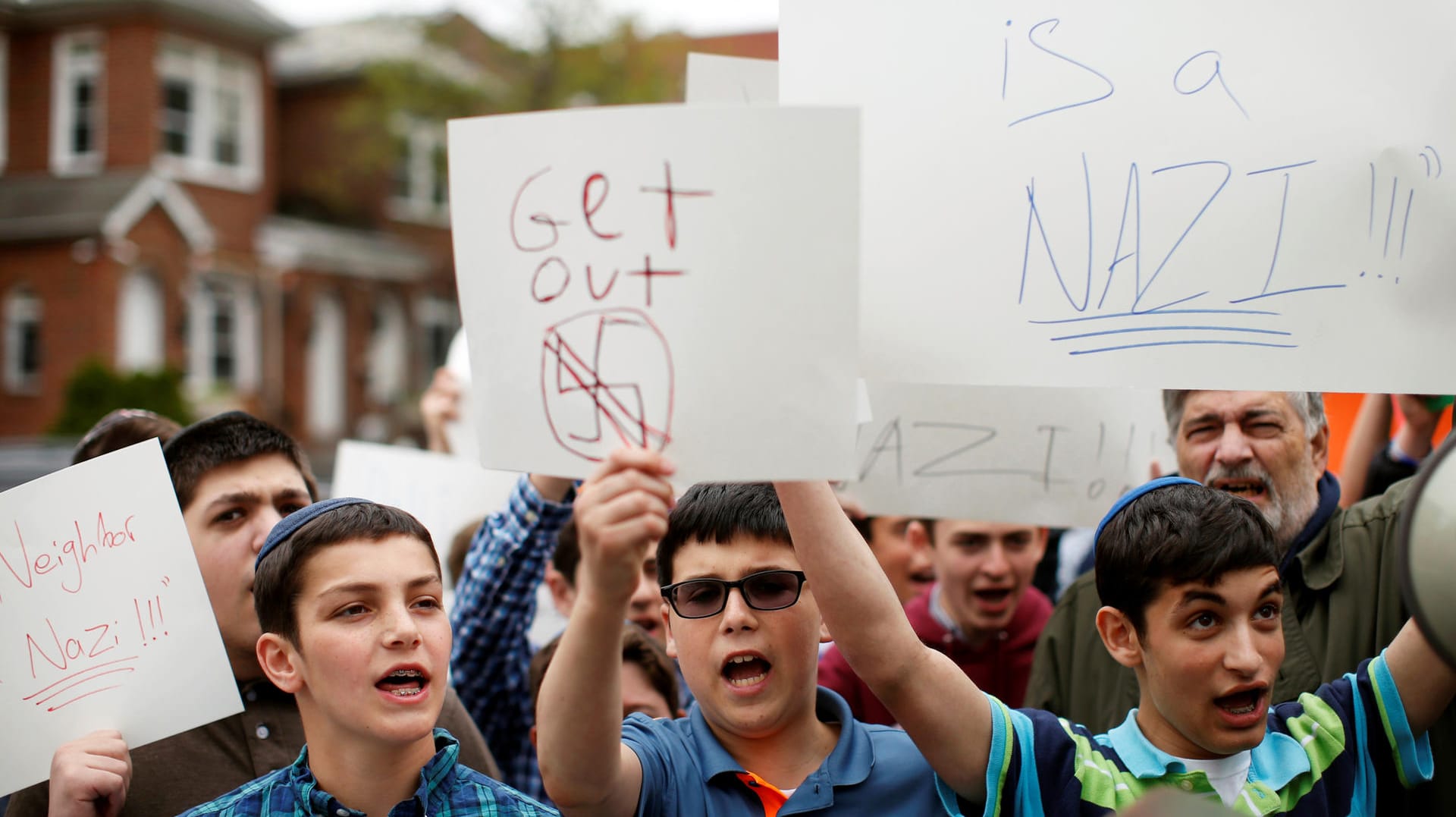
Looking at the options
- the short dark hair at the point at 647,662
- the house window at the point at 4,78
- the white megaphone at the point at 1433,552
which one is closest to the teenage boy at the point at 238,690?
the short dark hair at the point at 647,662

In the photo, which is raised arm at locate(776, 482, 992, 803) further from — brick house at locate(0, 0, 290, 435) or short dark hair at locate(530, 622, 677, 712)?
brick house at locate(0, 0, 290, 435)

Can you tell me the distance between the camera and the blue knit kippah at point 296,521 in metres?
2.38

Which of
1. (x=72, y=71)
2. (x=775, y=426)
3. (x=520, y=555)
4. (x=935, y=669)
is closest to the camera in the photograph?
(x=775, y=426)

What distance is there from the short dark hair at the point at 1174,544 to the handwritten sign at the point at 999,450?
1091 millimetres

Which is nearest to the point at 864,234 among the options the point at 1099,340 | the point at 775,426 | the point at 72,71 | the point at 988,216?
the point at 988,216

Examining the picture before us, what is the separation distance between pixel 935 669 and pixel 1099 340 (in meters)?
0.64

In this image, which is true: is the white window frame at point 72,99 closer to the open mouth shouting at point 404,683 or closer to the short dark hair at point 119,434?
the short dark hair at point 119,434

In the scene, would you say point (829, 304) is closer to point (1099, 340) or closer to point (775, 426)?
point (775, 426)

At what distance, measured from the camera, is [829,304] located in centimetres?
178

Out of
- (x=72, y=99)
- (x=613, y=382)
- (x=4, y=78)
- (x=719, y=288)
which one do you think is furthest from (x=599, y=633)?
(x=4, y=78)

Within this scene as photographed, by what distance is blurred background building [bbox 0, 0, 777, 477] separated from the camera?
2373cm

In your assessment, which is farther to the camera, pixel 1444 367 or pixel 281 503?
pixel 281 503

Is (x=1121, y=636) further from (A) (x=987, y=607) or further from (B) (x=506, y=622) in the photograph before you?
(B) (x=506, y=622)

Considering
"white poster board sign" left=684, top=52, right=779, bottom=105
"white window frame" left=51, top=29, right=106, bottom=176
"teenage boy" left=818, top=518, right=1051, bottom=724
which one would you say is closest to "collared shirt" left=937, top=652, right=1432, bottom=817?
"teenage boy" left=818, top=518, right=1051, bottom=724
